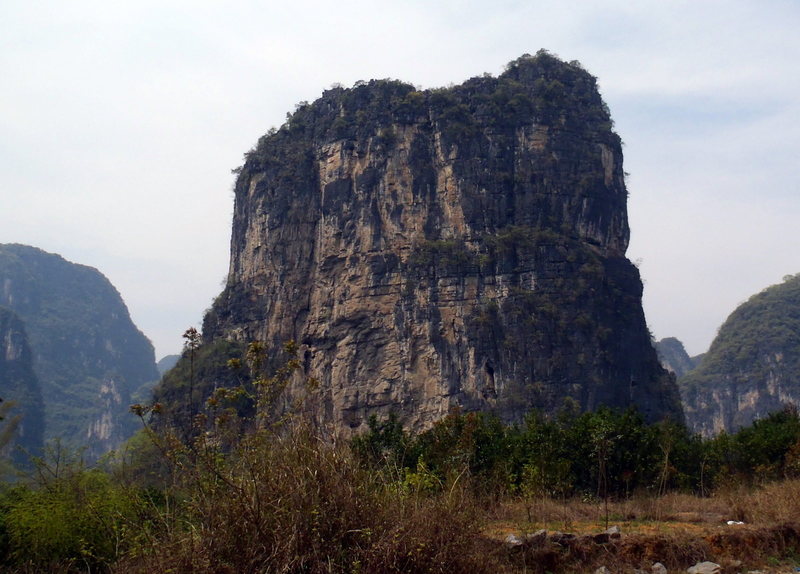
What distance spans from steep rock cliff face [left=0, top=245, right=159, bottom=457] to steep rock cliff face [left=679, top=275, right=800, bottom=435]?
62212 mm

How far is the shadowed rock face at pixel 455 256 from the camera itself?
46.6 metres

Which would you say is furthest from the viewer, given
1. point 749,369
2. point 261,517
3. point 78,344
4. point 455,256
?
point 78,344

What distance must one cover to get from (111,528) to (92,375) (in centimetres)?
11774

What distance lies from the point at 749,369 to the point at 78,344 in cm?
9167

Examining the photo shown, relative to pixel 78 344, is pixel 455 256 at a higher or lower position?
higher

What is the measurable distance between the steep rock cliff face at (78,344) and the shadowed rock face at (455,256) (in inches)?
1997

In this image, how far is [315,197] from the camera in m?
54.2

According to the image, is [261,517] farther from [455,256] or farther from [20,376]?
[20,376]

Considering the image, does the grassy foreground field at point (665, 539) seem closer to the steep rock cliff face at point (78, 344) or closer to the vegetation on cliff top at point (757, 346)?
the vegetation on cliff top at point (757, 346)

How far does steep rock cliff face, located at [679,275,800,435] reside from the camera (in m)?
73.2

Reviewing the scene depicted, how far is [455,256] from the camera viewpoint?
47875 millimetres

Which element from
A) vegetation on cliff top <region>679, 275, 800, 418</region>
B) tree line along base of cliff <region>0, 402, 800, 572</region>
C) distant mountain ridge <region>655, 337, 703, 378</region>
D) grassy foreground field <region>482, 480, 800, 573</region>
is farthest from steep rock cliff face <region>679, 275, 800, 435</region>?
tree line along base of cliff <region>0, 402, 800, 572</region>

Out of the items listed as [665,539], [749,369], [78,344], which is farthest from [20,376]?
[665,539]

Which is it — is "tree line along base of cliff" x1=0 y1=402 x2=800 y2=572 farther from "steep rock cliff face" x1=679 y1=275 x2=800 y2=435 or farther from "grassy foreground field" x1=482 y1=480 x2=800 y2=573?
"steep rock cliff face" x1=679 y1=275 x2=800 y2=435
